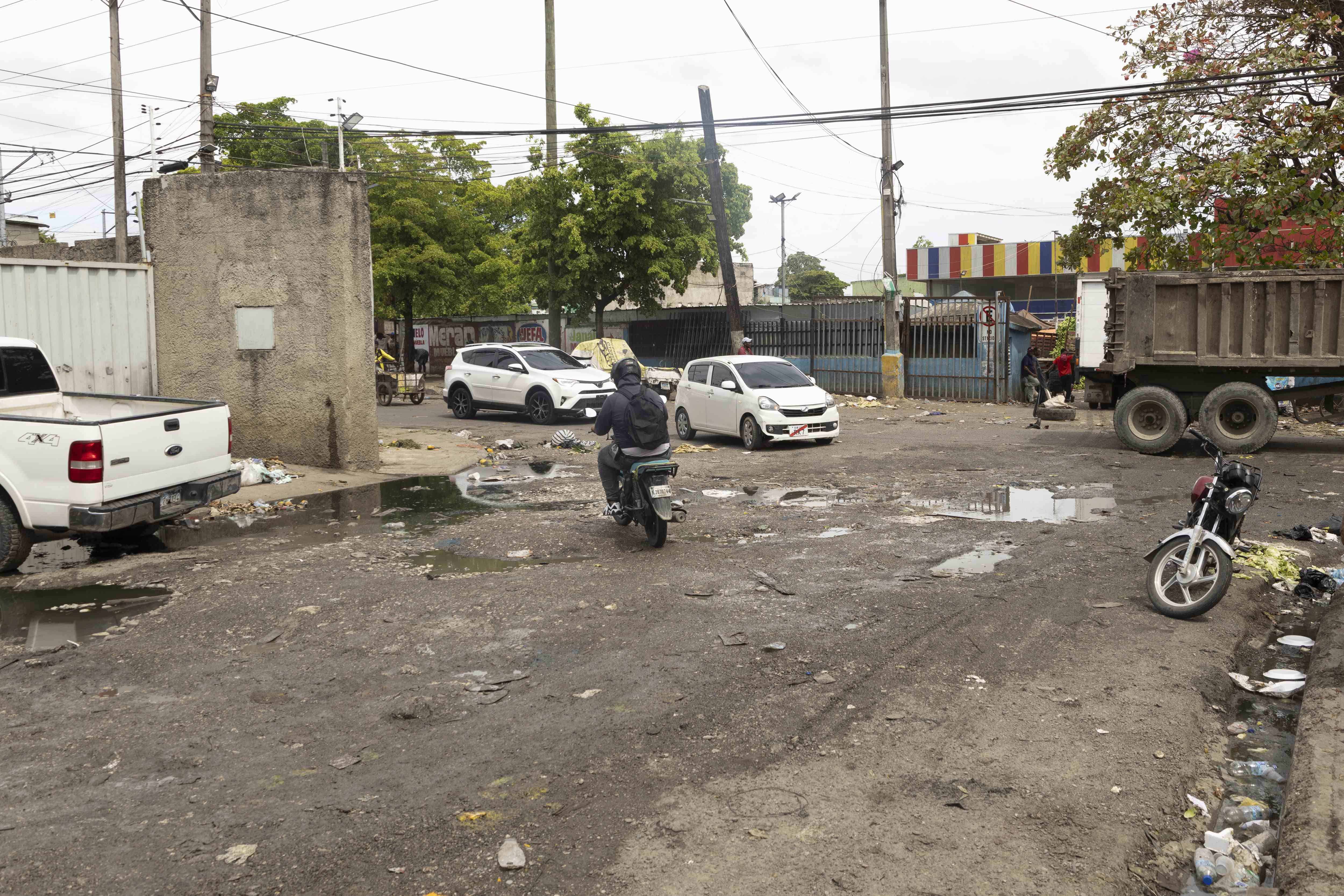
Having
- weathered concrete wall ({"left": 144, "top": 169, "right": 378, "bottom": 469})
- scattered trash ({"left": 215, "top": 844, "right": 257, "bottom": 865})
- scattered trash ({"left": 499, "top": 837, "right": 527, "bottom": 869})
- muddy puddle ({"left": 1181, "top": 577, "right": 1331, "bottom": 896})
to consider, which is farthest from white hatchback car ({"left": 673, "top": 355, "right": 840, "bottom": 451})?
scattered trash ({"left": 215, "top": 844, "right": 257, "bottom": 865})

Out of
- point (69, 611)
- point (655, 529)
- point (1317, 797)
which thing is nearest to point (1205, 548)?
point (1317, 797)

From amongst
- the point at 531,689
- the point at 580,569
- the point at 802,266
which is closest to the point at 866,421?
the point at 580,569

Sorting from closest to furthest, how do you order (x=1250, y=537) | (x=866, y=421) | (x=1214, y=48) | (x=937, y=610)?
(x=937, y=610), (x=1250, y=537), (x=1214, y=48), (x=866, y=421)

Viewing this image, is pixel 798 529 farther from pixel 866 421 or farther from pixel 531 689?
pixel 866 421

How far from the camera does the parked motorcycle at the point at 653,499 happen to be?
877 centimetres

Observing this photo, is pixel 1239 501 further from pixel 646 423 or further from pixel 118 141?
pixel 118 141

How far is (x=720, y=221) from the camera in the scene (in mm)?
25750

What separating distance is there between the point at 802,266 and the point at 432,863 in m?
107

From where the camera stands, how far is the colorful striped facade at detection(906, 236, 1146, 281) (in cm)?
4547

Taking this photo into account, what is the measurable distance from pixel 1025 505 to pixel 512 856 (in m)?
8.57

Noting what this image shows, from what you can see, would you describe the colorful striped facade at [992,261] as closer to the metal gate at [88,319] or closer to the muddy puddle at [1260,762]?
the metal gate at [88,319]

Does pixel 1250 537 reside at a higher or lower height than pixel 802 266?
lower

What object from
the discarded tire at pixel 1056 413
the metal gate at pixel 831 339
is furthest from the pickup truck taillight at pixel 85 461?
the metal gate at pixel 831 339

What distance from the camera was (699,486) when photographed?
12.7 metres
